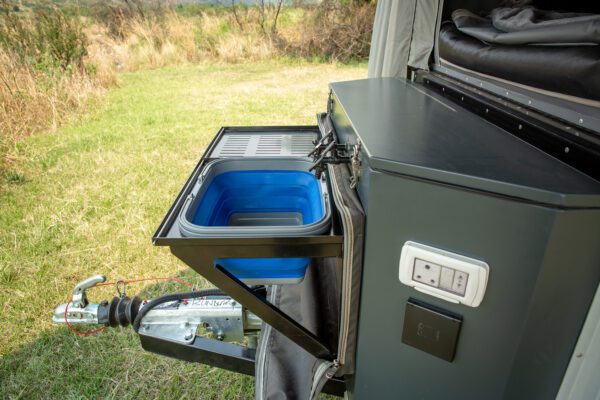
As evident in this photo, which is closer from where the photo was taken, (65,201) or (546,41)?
(546,41)

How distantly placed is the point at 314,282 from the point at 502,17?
1.32m

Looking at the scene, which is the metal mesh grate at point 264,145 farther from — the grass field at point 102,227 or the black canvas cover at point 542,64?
the grass field at point 102,227

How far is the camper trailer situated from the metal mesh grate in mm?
17

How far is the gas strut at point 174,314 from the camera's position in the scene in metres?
1.41

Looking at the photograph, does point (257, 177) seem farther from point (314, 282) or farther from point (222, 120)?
point (222, 120)

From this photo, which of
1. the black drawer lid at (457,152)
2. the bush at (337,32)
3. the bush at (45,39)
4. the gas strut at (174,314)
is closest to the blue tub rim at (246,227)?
the black drawer lid at (457,152)

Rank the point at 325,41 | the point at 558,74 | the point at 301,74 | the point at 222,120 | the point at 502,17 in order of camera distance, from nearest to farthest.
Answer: the point at 558,74 < the point at 502,17 < the point at 222,120 < the point at 301,74 < the point at 325,41

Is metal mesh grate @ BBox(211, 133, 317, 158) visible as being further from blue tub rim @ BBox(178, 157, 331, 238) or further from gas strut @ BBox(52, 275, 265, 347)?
gas strut @ BBox(52, 275, 265, 347)

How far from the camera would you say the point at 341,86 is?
171 cm

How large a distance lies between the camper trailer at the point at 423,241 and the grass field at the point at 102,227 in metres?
0.53

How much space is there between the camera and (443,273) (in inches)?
30.3

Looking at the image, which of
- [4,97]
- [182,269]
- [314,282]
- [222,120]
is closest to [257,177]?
[314,282]

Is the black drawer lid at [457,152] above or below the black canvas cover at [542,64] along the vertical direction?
below

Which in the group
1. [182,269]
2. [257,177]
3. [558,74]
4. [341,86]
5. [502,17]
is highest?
[502,17]
